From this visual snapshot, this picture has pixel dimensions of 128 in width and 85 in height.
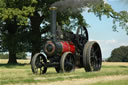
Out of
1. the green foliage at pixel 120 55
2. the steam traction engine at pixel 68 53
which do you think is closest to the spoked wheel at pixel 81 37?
the steam traction engine at pixel 68 53

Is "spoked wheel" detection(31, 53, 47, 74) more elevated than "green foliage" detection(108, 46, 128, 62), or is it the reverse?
"spoked wheel" detection(31, 53, 47, 74)

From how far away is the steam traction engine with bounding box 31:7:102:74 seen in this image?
545 inches

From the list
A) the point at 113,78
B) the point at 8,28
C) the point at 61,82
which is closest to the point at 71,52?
the point at 113,78

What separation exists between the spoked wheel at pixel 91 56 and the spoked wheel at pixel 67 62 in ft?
2.24

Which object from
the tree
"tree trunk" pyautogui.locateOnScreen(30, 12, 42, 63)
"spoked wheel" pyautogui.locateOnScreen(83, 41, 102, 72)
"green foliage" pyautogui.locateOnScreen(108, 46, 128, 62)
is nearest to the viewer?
"spoked wheel" pyautogui.locateOnScreen(83, 41, 102, 72)

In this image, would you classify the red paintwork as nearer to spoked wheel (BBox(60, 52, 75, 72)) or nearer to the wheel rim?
spoked wheel (BBox(60, 52, 75, 72))

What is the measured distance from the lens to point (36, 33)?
32312 millimetres

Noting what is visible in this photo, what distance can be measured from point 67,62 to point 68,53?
0.47 m

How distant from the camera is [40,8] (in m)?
30.1

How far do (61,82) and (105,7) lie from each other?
21.8m

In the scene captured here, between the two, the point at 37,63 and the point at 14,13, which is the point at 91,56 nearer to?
the point at 37,63

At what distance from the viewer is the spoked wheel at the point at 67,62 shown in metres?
13.4

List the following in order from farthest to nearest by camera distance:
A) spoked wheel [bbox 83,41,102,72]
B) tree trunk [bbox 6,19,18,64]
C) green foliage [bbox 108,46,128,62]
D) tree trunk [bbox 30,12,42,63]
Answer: green foliage [bbox 108,46,128,62] < tree trunk [bbox 6,19,18,64] < tree trunk [bbox 30,12,42,63] < spoked wheel [bbox 83,41,102,72]

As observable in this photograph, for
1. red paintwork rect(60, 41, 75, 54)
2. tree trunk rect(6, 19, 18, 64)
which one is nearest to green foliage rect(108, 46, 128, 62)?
tree trunk rect(6, 19, 18, 64)
